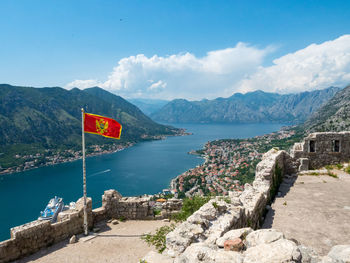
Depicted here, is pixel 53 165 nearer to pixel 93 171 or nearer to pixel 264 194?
pixel 93 171

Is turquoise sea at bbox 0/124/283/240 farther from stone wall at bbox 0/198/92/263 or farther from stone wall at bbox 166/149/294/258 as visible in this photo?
stone wall at bbox 166/149/294/258

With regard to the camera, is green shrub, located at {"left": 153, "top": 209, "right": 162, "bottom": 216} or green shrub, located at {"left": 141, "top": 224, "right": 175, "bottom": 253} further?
green shrub, located at {"left": 153, "top": 209, "right": 162, "bottom": 216}

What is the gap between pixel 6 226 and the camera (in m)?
58.2

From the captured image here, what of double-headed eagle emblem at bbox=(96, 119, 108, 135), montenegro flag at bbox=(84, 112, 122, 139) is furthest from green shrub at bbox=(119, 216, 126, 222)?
double-headed eagle emblem at bbox=(96, 119, 108, 135)

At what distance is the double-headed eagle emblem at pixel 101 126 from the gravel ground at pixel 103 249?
5.19 meters

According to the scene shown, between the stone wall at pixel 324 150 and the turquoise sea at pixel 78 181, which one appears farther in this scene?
the turquoise sea at pixel 78 181

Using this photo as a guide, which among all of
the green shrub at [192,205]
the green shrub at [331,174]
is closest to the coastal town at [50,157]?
the green shrub at [192,205]

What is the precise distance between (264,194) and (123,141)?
186 meters

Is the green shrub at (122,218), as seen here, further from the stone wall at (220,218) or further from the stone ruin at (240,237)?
the stone ruin at (240,237)

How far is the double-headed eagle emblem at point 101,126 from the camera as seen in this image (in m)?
12.0

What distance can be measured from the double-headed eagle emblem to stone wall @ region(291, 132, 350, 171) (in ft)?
39.0

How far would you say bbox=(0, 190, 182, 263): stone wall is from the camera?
343 inches

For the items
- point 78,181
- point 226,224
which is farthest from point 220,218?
point 78,181

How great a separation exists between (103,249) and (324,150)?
14.4 m
